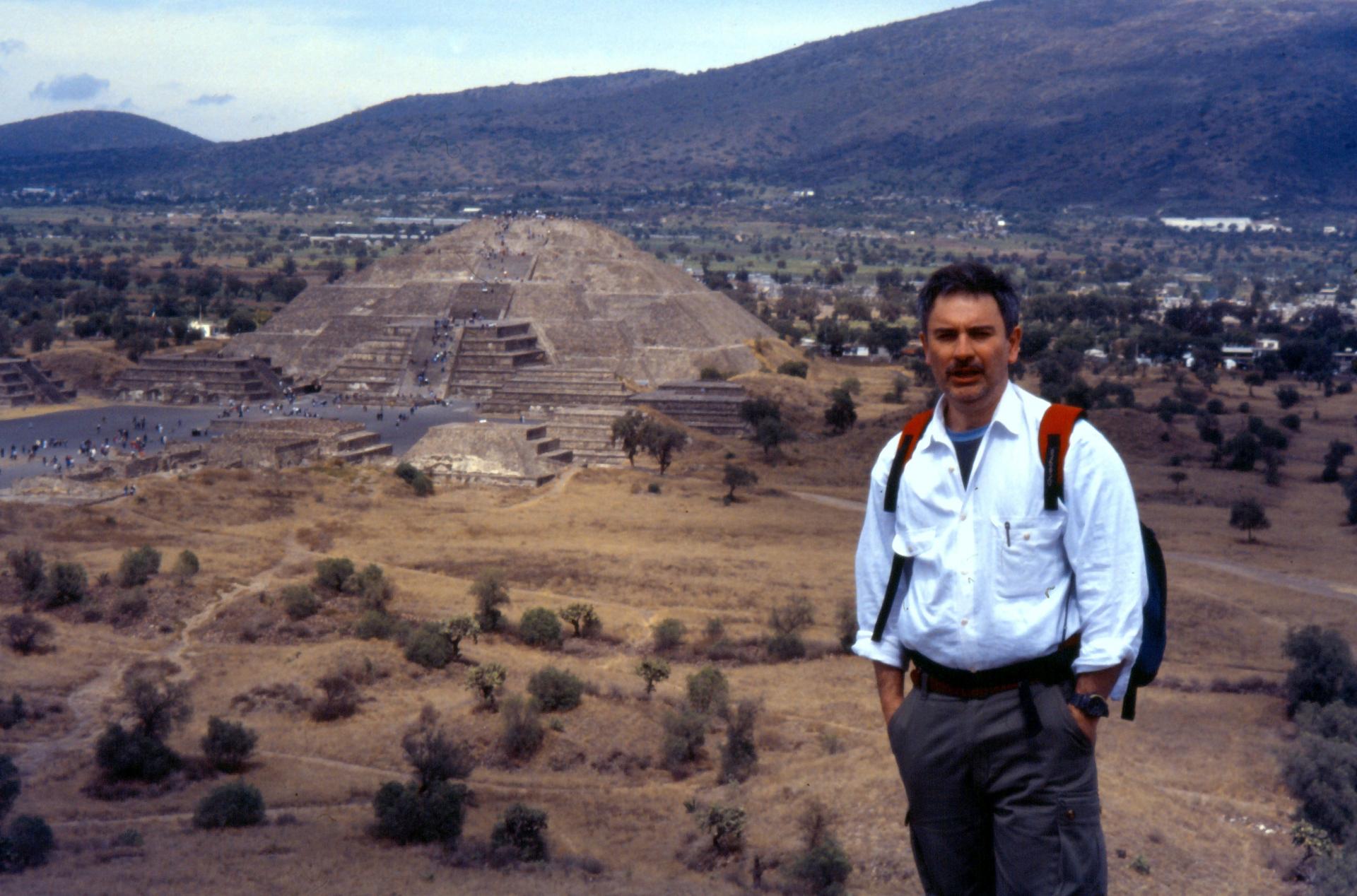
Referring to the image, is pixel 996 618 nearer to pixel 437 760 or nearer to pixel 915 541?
pixel 915 541

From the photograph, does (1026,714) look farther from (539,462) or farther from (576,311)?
(576,311)

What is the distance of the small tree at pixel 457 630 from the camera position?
21016mm

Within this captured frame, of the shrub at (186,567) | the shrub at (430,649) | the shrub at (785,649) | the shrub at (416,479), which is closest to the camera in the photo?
the shrub at (430,649)

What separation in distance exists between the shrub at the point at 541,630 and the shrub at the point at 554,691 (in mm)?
3736

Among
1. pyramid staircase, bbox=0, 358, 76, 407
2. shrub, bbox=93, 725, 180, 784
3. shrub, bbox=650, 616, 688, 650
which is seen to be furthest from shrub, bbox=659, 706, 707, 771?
pyramid staircase, bbox=0, 358, 76, 407

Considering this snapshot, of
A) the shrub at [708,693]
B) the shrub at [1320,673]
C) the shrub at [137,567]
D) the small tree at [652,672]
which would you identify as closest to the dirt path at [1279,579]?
the shrub at [1320,673]

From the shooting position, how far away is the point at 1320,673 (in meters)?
19.2

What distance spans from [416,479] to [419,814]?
25434mm

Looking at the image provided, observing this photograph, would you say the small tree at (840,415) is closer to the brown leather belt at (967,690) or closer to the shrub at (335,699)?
the shrub at (335,699)

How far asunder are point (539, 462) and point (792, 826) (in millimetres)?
28512

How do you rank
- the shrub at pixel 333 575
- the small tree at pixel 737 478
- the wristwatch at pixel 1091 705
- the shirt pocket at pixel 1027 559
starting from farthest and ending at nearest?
the small tree at pixel 737 478
the shrub at pixel 333 575
the shirt pocket at pixel 1027 559
the wristwatch at pixel 1091 705

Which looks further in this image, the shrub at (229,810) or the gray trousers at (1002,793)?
the shrub at (229,810)

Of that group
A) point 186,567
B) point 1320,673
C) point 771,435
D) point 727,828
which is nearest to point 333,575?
point 186,567

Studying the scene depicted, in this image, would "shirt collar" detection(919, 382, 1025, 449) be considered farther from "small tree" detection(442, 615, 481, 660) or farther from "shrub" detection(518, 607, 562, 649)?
"shrub" detection(518, 607, 562, 649)
